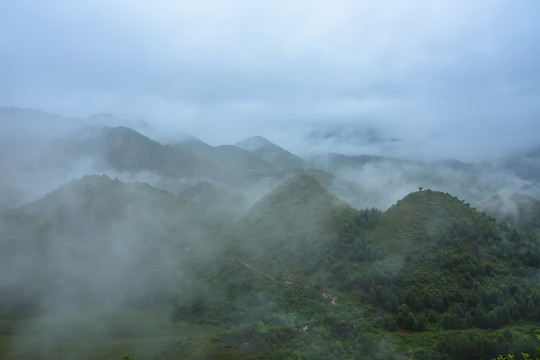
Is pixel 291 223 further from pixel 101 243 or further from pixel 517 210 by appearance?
pixel 517 210

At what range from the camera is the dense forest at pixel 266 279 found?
1801 inches

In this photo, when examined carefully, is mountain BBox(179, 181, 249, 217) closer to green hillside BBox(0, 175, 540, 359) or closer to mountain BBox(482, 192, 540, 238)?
green hillside BBox(0, 175, 540, 359)

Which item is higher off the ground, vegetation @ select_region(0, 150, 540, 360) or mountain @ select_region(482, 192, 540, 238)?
mountain @ select_region(482, 192, 540, 238)

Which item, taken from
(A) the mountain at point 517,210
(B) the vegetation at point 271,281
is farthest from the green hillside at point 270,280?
(A) the mountain at point 517,210

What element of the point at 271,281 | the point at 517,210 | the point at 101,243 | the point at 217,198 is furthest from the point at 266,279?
the point at 517,210

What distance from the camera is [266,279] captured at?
62.1 m

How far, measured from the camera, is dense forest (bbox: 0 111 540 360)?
150 feet

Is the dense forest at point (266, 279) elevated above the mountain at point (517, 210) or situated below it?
below

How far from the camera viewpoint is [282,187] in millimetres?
89000

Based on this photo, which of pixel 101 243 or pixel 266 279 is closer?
pixel 266 279

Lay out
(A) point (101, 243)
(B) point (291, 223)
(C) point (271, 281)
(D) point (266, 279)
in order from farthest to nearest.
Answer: (A) point (101, 243) → (B) point (291, 223) → (D) point (266, 279) → (C) point (271, 281)

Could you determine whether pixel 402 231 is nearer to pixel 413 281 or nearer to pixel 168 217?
pixel 413 281

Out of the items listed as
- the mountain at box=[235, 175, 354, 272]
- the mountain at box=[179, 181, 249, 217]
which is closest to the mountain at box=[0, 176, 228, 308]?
the mountain at box=[235, 175, 354, 272]

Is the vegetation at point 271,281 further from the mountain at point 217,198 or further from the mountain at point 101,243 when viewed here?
the mountain at point 217,198
